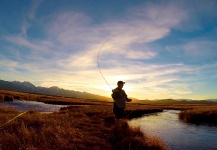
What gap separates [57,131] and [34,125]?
2.29 meters

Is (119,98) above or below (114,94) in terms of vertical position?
below

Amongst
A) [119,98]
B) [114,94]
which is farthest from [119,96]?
[114,94]

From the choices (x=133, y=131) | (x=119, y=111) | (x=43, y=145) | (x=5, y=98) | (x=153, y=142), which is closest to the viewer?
(x=43, y=145)

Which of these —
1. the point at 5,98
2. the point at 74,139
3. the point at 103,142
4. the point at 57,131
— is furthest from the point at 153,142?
the point at 5,98

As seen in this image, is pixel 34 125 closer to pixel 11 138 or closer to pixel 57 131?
pixel 57 131

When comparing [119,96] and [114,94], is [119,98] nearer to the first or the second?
[119,96]

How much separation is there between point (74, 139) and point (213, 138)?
11.0 m

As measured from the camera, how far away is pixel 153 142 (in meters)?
10.5

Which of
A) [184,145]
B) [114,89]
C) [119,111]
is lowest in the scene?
[184,145]

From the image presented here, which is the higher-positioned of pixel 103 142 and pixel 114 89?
pixel 114 89

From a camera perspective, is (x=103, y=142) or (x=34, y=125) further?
(x=34, y=125)

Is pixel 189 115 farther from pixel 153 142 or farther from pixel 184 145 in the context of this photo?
pixel 153 142

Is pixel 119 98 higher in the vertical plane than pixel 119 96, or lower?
lower

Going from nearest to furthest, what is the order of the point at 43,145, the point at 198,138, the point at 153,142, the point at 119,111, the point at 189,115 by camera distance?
the point at 43,145 < the point at 153,142 < the point at 119,111 < the point at 198,138 < the point at 189,115
